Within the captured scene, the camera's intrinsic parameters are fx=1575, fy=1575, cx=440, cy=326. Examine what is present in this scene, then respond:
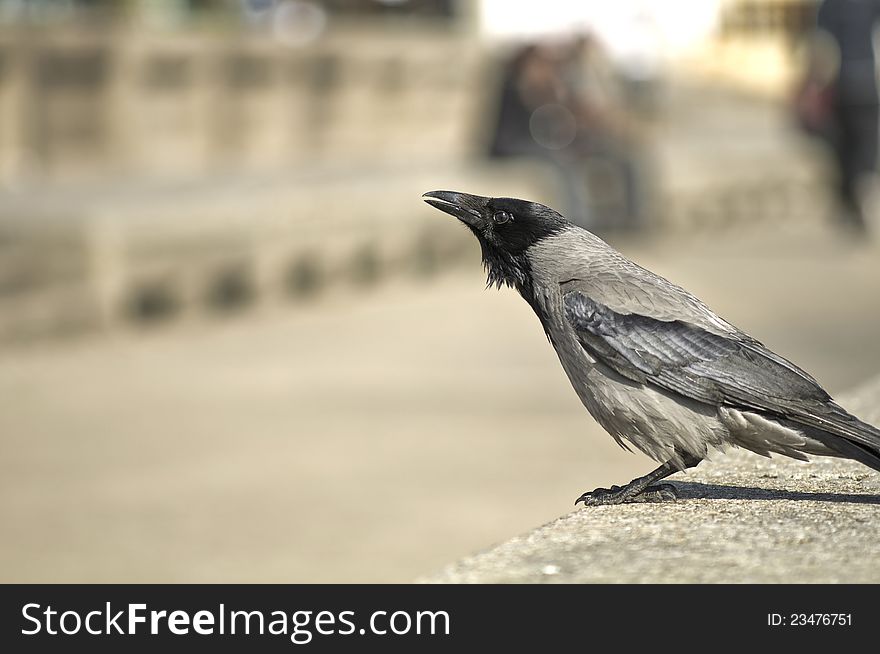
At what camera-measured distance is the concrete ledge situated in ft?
9.61

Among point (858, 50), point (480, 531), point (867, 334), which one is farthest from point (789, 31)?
point (480, 531)

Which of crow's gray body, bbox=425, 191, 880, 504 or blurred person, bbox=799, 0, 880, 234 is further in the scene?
blurred person, bbox=799, 0, 880, 234

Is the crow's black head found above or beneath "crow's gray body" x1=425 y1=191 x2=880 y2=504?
above

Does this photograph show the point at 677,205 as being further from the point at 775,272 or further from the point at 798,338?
the point at 798,338

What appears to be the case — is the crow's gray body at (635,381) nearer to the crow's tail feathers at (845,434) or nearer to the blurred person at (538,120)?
the crow's tail feathers at (845,434)

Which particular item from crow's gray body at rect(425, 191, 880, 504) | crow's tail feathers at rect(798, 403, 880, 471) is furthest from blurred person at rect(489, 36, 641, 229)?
crow's tail feathers at rect(798, 403, 880, 471)

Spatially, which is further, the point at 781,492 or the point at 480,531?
the point at 480,531

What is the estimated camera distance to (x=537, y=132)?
1452cm

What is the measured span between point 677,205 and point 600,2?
12998mm

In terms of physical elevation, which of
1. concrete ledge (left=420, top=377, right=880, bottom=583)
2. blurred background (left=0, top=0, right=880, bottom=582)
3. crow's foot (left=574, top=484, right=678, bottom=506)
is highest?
blurred background (left=0, top=0, right=880, bottom=582)

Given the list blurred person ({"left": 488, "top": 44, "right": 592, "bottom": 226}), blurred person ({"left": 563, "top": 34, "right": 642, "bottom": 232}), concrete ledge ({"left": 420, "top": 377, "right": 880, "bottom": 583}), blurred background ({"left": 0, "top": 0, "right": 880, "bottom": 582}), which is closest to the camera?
concrete ledge ({"left": 420, "top": 377, "right": 880, "bottom": 583})

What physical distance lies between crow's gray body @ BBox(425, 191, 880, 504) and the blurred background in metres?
2.80

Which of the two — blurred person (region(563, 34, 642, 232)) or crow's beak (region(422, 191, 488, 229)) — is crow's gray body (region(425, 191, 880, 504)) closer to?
crow's beak (region(422, 191, 488, 229))

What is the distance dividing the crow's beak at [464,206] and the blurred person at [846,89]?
11578 mm
